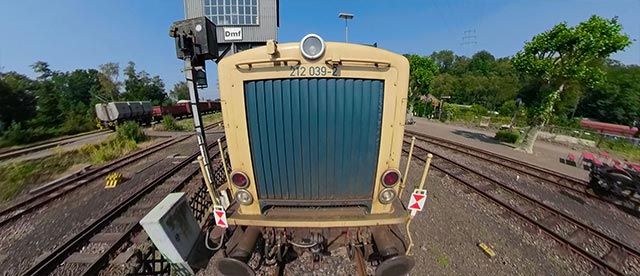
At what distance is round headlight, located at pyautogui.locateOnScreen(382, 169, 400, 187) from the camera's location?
2.71 m

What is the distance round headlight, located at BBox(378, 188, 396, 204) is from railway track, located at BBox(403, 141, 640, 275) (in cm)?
449

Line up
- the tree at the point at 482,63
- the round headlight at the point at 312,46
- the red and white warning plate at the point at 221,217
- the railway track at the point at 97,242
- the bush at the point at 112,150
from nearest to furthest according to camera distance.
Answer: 1. the round headlight at the point at 312,46
2. the red and white warning plate at the point at 221,217
3. the railway track at the point at 97,242
4. the bush at the point at 112,150
5. the tree at the point at 482,63

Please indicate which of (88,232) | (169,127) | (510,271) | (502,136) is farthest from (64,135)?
(502,136)

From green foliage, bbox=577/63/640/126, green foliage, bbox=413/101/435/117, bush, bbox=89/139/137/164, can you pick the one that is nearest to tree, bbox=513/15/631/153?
bush, bbox=89/139/137/164

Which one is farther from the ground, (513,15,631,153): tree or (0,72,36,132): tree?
(513,15,631,153): tree

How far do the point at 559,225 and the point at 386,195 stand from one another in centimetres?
558

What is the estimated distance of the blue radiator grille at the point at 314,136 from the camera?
2.46 metres

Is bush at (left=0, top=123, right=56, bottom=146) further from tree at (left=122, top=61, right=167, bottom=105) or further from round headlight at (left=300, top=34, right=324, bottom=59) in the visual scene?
tree at (left=122, top=61, right=167, bottom=105)

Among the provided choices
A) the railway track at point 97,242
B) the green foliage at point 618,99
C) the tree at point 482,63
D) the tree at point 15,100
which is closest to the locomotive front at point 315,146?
the railway track at point 97,242

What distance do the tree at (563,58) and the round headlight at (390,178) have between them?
524 inches

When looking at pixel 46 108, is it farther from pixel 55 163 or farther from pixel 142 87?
pixel 142 87

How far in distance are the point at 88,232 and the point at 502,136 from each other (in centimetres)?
2186

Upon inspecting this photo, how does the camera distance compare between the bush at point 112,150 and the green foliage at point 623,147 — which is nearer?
the bush at point 112,150

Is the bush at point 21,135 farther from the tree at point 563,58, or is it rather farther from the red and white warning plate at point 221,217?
the tree at point 563,58
